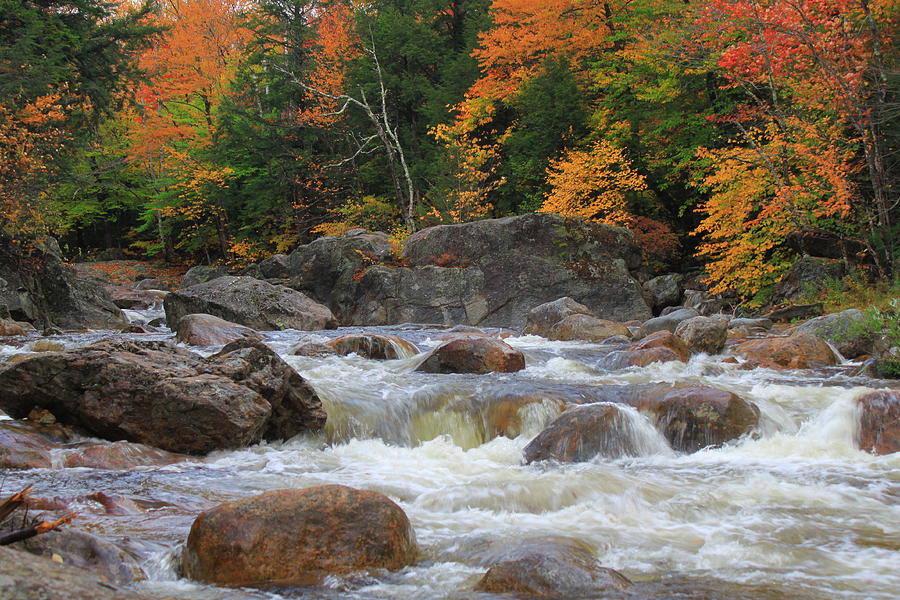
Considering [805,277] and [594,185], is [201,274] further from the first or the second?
[805,277]

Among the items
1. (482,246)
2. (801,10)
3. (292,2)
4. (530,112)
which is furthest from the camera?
(292,2)

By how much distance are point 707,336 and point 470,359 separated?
4041mm

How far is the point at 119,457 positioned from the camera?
5754mm

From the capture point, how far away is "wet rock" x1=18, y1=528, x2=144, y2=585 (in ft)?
10.7

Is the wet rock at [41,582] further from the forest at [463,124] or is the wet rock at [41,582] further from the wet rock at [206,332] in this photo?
the forest at [463,124]

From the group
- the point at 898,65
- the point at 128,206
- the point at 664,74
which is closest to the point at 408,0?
the point at 664,74

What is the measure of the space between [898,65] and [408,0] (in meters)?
20.5

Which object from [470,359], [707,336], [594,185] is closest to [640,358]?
[707,336]

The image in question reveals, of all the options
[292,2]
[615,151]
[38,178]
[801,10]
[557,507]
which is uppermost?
[292,2]

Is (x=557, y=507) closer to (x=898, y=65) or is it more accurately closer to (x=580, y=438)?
(x=580, y=438)

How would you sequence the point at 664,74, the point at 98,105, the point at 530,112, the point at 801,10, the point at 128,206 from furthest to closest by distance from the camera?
the point at 128,206 < the point at 530,112 < the point at 664,74 < the point at 98,105 < the point at 801,10

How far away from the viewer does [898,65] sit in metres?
12.2

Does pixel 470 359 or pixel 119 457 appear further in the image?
pixel 470 359

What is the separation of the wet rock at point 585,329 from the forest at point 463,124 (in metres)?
3.12
